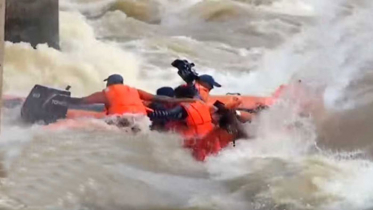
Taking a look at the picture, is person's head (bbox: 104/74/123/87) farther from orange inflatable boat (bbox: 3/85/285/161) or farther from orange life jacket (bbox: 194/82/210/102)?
orange life jacket (bbox: 194/82/210/102)

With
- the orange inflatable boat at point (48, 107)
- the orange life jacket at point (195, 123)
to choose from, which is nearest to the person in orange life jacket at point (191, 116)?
the orange life jacket at point (195, 123)

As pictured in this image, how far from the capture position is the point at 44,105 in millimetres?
1419

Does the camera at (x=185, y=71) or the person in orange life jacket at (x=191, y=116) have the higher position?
the camera at (x=185, y=71)

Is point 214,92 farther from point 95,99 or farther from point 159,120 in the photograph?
point 95,99

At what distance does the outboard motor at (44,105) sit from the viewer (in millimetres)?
1412

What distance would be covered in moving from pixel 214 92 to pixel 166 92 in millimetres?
99

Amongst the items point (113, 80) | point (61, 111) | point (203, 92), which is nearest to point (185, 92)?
point (203, 92)

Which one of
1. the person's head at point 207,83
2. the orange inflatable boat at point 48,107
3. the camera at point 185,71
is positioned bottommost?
the orange inflatable boat at point 48,107

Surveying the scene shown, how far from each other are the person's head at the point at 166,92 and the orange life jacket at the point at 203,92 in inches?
2.0

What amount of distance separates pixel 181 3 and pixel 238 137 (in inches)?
12.1

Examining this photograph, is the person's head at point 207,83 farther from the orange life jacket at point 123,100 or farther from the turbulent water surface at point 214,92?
the orange life jacket at point 123,100

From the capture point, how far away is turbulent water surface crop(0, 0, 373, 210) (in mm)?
1391

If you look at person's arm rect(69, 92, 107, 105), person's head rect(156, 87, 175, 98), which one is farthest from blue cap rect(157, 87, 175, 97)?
person's arm rect(69, 92, 107, 105)

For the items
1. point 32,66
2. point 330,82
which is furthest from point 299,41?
point 32,66
